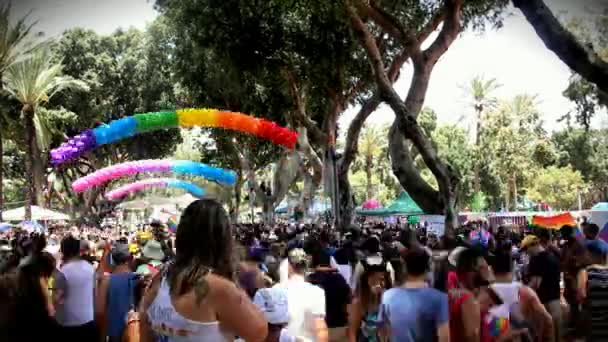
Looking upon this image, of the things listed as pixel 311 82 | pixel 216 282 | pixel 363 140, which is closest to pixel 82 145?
pixel 311 82

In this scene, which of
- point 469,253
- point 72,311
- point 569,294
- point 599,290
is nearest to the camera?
point 599,290

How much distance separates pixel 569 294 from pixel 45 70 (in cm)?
3010

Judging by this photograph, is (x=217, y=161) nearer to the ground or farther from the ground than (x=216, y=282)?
farther from the ground

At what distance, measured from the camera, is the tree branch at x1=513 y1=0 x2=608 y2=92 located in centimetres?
924

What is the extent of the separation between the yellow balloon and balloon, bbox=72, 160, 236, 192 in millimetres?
9472

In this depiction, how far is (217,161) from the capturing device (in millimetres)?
47062

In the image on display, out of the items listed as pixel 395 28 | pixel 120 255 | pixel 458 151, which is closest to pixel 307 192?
pixel 395 28

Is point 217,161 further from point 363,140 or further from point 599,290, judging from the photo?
point 599,290

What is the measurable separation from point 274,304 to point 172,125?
77.8 ft

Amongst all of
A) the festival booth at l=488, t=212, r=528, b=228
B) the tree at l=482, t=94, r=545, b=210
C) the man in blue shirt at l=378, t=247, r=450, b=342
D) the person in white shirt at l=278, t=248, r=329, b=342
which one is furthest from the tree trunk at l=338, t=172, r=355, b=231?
the tree at l=482, t=94, r=545, b=210

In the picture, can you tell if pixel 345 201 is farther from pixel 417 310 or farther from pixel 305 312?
pixel 417 310

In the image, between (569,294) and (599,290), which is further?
(569,294)

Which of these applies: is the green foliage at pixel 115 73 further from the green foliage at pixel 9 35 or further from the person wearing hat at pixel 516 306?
the person wearing hat at pixel 516 306

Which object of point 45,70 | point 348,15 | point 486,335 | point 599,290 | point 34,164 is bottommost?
point 486,335
